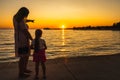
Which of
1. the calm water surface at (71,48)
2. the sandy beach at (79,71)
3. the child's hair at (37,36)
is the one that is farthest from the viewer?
the calm water surface at (71,48)

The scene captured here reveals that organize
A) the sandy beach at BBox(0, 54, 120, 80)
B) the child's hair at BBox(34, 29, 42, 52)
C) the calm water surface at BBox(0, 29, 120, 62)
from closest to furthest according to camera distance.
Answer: the child's hair at BBox(34, 29, 42, 52) → the sandy beach at BBox(0, 54, 120, 80) → the calm water surface at BBox(0, 29, 120, 62)

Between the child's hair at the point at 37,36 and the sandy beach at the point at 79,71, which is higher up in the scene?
the child's hair at the point at 37,36

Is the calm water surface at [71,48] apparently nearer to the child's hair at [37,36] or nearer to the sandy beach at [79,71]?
the sandy beach at [79,71]

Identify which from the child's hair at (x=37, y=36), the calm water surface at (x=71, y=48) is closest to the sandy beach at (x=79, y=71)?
the child's hair at (x=37, y=36)

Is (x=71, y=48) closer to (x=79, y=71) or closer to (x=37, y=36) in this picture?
(x=79, y=71)

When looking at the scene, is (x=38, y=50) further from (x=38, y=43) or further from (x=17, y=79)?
(x=17, y=79)

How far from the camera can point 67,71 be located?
758cm

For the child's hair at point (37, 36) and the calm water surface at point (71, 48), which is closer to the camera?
the child's hair at point (37, 36)

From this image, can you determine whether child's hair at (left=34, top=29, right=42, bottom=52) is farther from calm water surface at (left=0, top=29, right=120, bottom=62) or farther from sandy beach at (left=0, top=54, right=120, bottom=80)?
calm water surface at (left=0, top=29, right=120, bottom=62)

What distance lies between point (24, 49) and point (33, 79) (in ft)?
2.71

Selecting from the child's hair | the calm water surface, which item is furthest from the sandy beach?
the calm water surface

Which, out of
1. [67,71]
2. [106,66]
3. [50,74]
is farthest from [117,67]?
[50,74]

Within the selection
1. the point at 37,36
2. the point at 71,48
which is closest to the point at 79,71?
the point at 37,36

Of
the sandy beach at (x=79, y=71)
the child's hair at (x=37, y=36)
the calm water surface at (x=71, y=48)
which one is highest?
the child's hair at (x=37, y=36)
